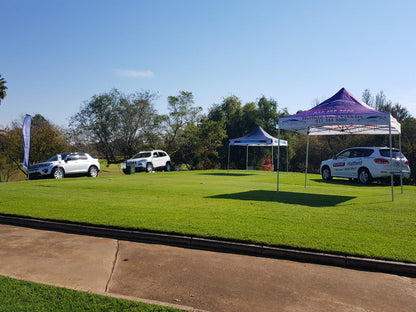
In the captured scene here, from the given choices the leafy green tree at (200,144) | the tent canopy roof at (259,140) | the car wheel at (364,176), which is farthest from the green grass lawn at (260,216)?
the leafy green tree at (200,144)

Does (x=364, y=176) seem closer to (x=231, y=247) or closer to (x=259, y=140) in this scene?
(x=259, y=140)

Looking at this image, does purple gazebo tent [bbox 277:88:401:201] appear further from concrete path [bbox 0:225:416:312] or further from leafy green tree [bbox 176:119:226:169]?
leafy green tree [bbox 176:119:226:169]

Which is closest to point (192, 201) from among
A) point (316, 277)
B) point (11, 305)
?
point (316, 277)

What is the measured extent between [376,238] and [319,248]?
134 cm

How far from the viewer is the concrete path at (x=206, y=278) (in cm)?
361

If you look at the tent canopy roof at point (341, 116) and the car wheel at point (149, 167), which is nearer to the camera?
the tent canopy roof at point (341, 116)

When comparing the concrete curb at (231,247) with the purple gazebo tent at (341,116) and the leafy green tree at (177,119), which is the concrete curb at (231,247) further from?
the leafy green tree at (177,119)

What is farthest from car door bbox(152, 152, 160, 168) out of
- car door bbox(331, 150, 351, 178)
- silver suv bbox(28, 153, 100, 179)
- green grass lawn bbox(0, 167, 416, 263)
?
green grass lawn bbox(0, 167, 416, 263)

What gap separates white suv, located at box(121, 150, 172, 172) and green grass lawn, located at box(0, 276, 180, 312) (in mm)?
22352

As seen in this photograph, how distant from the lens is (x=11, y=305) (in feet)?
10.8

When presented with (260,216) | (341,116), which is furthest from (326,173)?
(260,216)

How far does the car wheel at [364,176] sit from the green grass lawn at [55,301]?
1596 cm

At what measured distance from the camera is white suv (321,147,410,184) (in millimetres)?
15467

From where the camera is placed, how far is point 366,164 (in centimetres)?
1667
